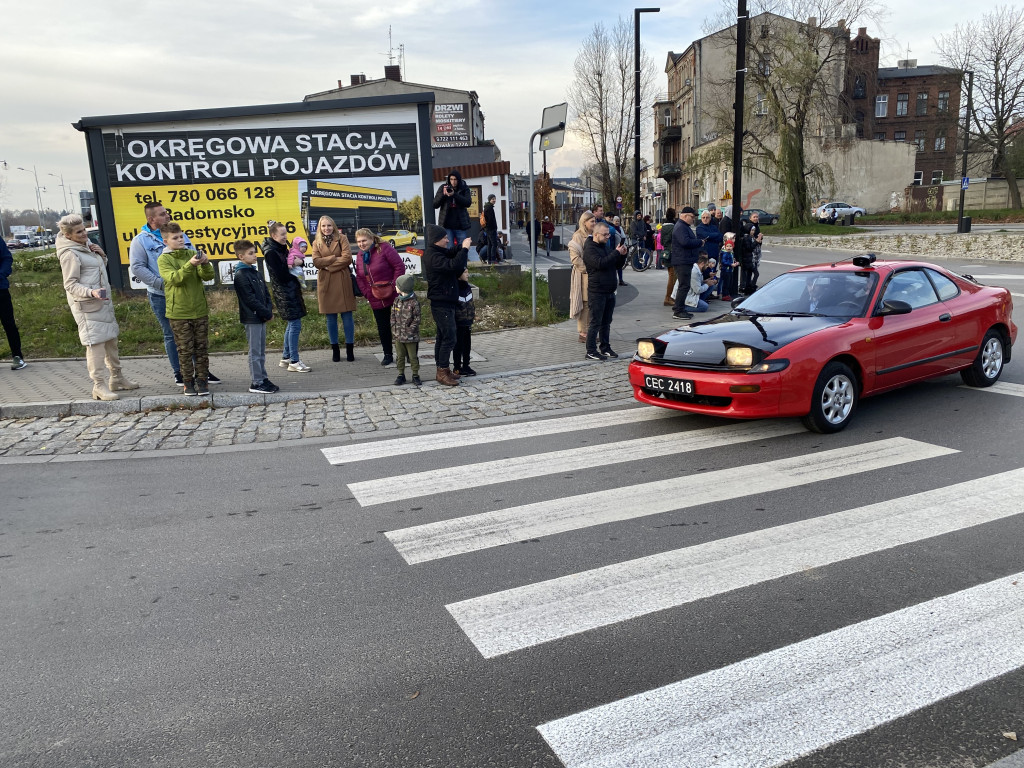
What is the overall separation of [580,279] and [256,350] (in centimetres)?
467

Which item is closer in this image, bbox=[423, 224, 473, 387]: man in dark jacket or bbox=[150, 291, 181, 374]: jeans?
bbox=[423, 224, 473, 387]: man in dark jacket

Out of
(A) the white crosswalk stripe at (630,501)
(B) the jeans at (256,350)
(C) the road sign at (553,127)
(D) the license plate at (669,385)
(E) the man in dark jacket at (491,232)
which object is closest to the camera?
(A) the white crosswalk stripe at (630,501)

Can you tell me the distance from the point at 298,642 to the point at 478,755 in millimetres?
1204

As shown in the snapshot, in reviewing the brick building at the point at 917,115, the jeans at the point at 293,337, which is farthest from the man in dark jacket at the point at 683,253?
the brick building at the point at 917,115

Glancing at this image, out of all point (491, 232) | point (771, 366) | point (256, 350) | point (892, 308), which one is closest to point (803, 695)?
point (771, 366)

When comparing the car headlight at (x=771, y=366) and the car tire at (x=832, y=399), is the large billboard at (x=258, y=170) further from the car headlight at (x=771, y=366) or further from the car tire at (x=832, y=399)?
the car tire at (x=832, y=399)

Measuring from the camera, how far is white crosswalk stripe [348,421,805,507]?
5688 mm

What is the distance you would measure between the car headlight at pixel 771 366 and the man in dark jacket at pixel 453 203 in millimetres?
7612

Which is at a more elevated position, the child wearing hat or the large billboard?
the large billboard

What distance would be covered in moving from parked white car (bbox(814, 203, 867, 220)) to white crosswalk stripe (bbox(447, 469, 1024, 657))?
48.8 meters

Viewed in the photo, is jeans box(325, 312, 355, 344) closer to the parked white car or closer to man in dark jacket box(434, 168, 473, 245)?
man in dark jacket box(434, 168, 473, 245)

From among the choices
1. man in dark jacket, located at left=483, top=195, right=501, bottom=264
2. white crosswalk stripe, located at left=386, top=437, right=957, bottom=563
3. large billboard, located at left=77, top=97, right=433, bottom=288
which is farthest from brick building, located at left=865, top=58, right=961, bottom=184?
white crosswalk stripe, located at left=386, top=437, right=957, bottom=563

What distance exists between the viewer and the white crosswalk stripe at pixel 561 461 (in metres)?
5.69

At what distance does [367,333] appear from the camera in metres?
11.8
